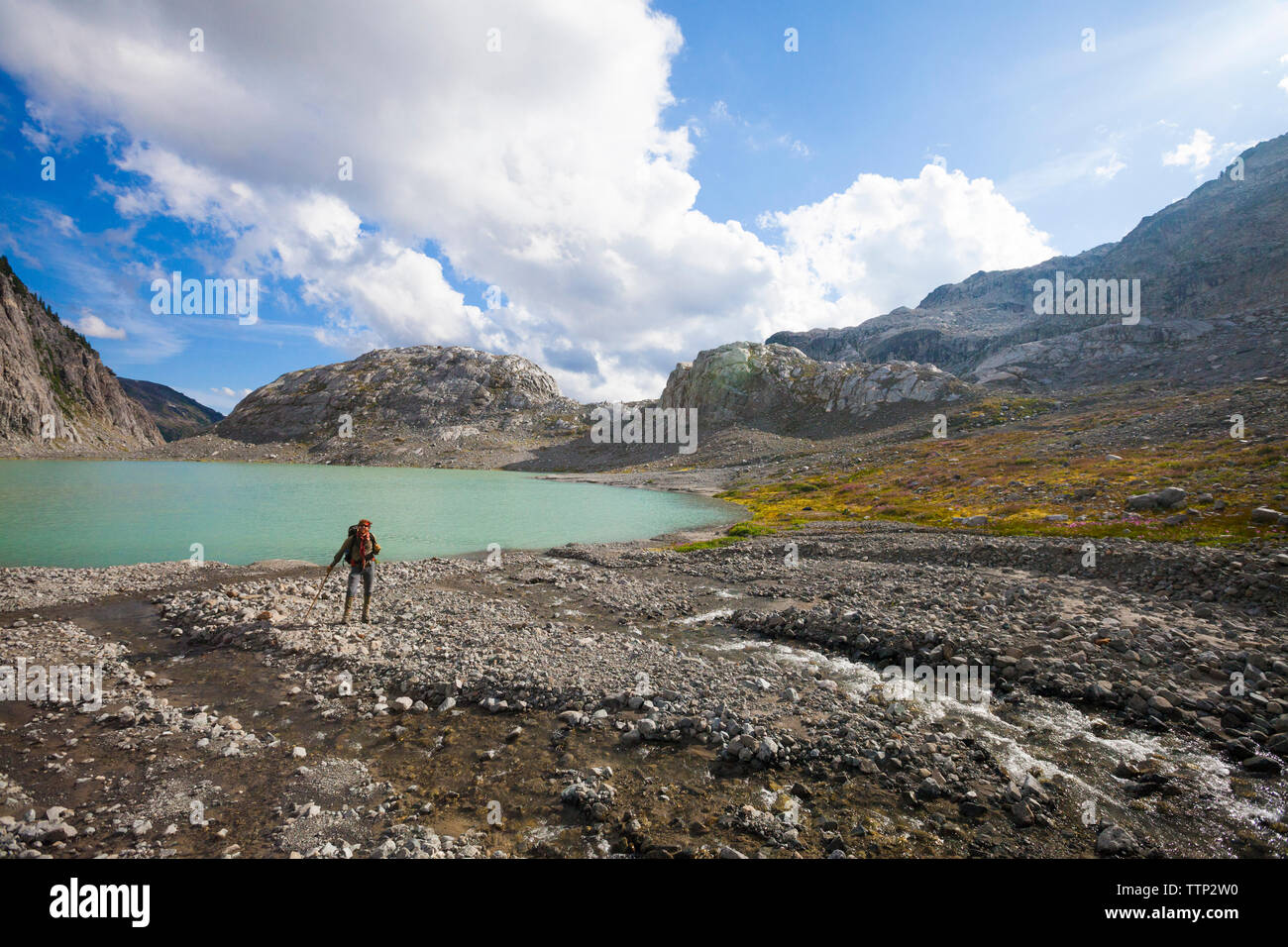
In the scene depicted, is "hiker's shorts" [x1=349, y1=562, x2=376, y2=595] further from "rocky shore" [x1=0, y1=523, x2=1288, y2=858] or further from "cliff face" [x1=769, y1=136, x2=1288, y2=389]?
"cliff face" [x1=769, y1=136, x2=1288, y2=389]

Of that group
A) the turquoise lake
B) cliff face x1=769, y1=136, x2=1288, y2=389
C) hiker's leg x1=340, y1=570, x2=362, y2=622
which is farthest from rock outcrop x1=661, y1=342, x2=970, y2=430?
hiker's leg x1=340, y1=570, x2=362, y2=622

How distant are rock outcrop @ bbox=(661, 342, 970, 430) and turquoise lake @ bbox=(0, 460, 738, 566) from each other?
92.5m

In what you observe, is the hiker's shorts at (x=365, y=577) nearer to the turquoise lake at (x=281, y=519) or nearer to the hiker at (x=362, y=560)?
the hiker at (x=362, y=560)

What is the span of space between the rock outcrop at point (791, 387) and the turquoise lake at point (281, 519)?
9251 cm

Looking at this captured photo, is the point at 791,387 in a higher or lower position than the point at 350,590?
higher

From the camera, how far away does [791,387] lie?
171 m

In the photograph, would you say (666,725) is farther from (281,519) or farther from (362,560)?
(281,519)

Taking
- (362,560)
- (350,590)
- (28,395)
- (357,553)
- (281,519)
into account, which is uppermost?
(28,395)

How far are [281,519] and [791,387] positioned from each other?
503ft

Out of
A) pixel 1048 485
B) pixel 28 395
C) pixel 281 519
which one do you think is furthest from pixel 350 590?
pixel 28 395

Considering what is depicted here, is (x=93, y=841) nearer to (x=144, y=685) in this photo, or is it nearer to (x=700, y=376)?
(x=144, y=685)

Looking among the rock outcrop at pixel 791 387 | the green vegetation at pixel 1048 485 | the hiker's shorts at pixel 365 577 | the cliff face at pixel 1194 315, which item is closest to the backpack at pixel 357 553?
the hiker's shorts at pixel 365 577

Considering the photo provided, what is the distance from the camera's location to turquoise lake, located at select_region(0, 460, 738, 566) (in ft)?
107
